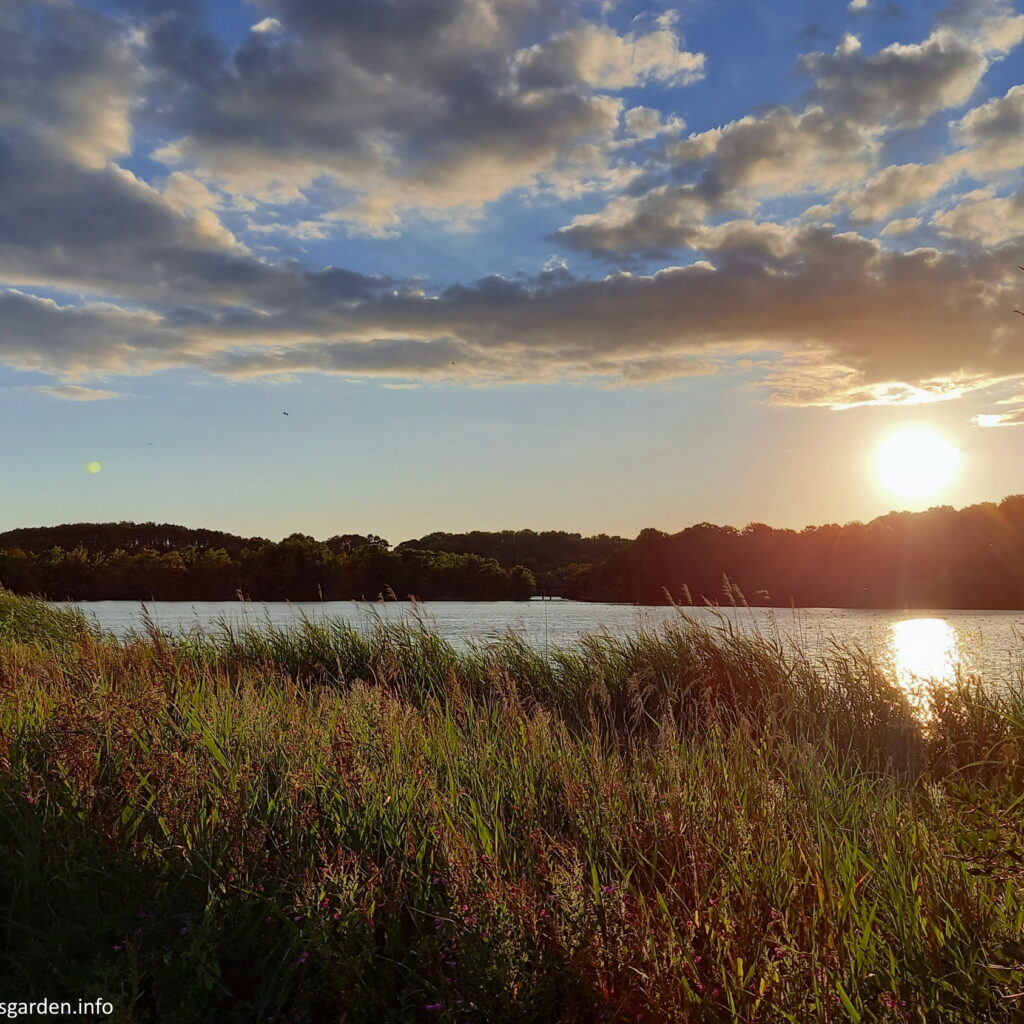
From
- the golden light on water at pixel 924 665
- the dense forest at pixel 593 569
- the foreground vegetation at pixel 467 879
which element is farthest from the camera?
the dense forest at pixel 593 569

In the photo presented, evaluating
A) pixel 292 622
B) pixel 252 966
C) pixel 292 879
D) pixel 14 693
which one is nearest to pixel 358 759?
pixel 292 879

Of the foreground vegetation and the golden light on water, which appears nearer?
the foreground vegetation

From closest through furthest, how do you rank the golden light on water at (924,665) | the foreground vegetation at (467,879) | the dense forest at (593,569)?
the foreground vegetation at (467,879) → the golden light on water at (924,665) → the dense forest at (593,569)

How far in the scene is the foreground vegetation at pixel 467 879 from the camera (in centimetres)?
286

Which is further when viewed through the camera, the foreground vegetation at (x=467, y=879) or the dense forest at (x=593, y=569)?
the dense forest at (x=593, y=569)

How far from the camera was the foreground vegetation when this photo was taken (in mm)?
2859

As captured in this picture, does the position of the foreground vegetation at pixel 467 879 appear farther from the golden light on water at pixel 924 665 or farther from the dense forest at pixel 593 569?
the dense forest at pixel 593 569

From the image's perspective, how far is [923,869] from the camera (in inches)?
139

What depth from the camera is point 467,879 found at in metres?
3.23

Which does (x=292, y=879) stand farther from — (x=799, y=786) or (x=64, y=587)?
(x=64, y=587)

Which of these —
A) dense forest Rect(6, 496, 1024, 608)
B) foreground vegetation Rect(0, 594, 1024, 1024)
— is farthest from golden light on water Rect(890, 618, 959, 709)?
dense forest Rect(6, 496, 1024, 608)

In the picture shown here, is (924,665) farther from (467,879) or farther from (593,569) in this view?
(593,569)

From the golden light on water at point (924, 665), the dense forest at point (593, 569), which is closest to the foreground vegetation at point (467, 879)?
the golden light on water at point (924, 665)

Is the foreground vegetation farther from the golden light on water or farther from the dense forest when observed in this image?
the dense forest
